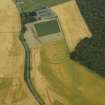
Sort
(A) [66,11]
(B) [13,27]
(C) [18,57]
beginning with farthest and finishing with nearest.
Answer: (A) [66,11] < (B) [13,27] < (C) [18,57]

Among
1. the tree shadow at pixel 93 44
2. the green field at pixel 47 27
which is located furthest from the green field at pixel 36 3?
the green field at pixel 47 27

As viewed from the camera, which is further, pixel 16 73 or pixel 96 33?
pixel 96 33

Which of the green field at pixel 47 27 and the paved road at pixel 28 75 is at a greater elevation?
the paved road at pixel 28 75

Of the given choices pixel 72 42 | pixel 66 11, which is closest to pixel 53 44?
pixel 72 42

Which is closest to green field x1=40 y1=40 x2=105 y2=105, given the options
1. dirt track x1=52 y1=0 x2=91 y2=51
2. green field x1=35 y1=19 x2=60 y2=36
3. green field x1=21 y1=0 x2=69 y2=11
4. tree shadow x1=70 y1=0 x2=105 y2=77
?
tree shadow x1=70 y1=0 x2=105 y2=77

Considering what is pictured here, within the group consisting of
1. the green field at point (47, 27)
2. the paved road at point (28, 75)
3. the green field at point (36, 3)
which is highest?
the paved road at point (28, 75)

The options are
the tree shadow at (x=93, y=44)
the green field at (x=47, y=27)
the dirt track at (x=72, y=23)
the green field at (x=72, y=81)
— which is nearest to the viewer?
the green field at (x=72, y=81)

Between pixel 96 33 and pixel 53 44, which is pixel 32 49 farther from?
pixel 96 33

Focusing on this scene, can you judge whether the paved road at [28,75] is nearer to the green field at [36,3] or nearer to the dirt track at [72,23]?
the dirt track at [72,23]
